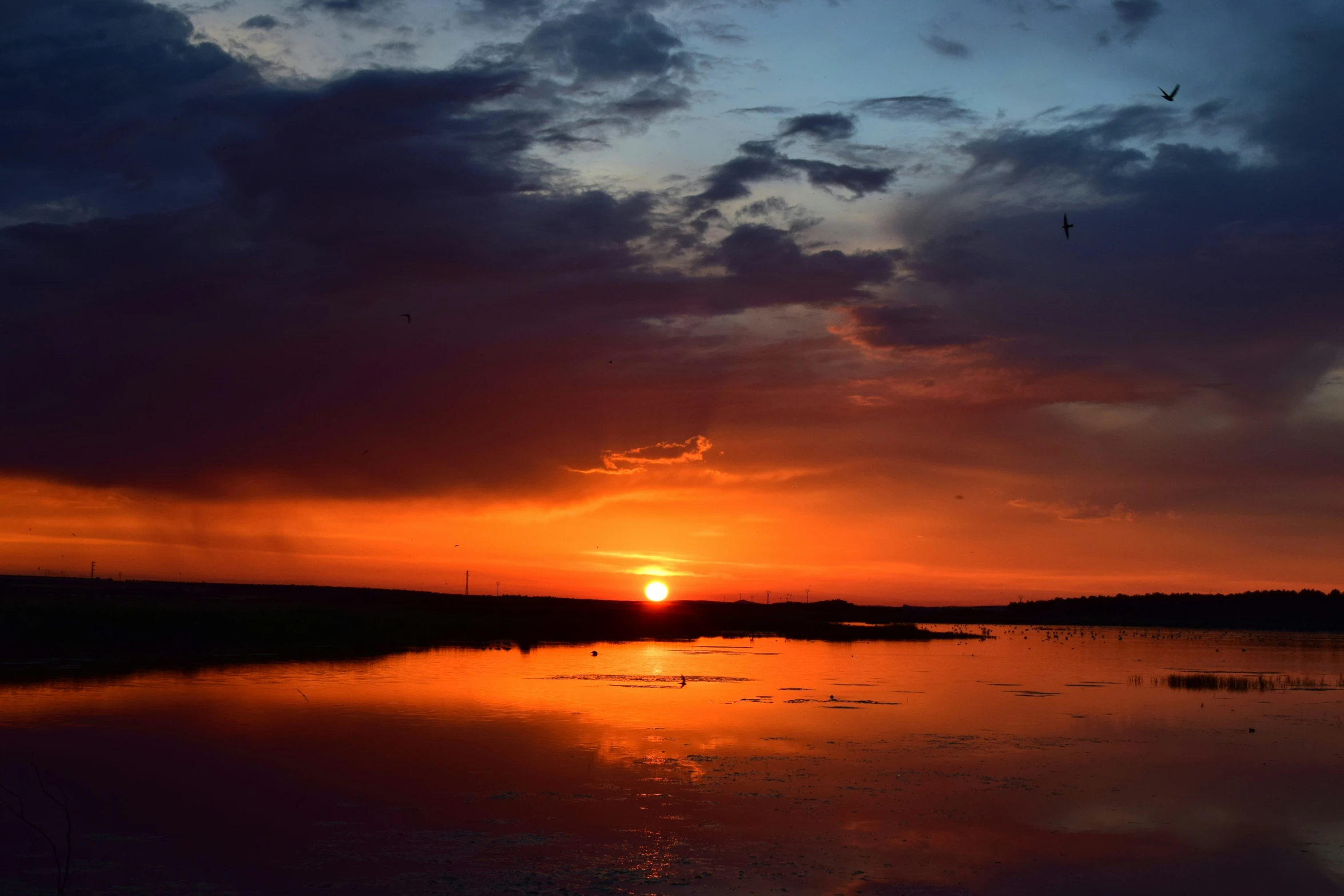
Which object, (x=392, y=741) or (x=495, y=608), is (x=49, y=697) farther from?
(x=495, y=608)

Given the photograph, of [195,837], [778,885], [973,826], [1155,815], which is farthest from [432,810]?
[1155,815]

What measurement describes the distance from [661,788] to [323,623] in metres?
56.4

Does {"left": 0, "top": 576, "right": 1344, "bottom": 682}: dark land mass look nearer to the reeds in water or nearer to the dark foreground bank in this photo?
the dark foreground bank

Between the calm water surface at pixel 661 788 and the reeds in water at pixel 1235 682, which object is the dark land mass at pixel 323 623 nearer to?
the calm water surface at pixel 661 788

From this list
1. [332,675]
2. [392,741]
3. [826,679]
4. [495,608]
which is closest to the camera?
[392,741]

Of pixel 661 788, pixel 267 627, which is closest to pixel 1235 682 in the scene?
pixel 661 788

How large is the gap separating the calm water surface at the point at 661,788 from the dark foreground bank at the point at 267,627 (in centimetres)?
1051

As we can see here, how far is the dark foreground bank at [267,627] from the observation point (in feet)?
174

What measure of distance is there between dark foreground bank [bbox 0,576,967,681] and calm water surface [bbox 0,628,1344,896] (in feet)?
34.5

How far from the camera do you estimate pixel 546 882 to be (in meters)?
16.0

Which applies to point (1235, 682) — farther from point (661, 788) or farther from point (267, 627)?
point (267, 627)

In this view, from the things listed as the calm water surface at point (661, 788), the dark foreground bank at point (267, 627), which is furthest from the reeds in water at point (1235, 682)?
the dark foreground bank at point (267, 627)

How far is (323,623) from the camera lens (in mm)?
74125

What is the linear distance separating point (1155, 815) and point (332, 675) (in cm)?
3612
